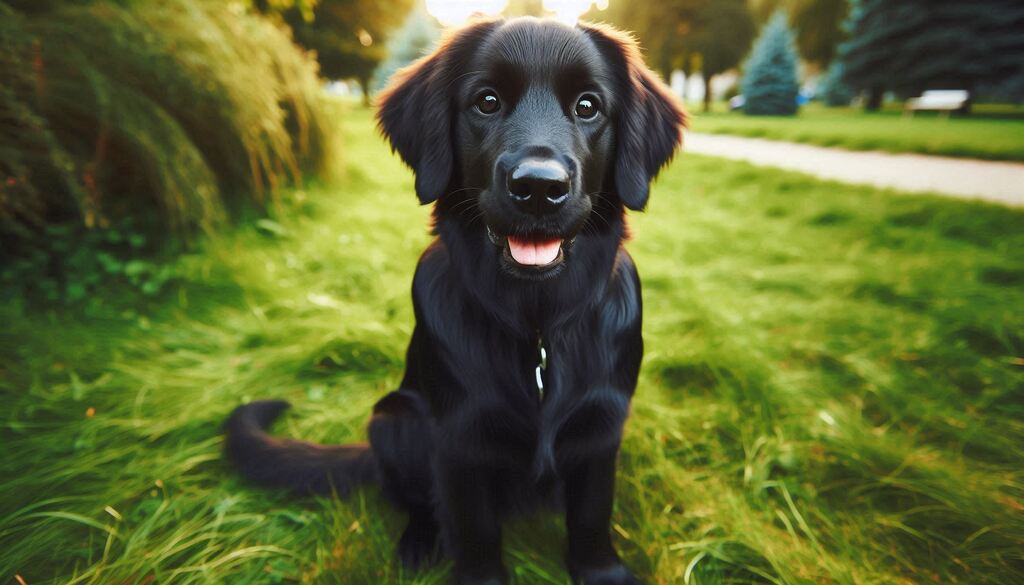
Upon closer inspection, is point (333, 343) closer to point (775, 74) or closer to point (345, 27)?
point (345, 27)

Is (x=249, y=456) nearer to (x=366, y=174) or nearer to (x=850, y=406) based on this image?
(x=850, y=406)

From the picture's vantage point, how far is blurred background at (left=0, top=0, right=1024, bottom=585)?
1485mm

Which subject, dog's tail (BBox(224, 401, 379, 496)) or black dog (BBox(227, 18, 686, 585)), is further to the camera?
dog's tail (BBox(224, 401, 379, 496))

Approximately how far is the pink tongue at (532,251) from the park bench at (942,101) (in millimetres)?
18338

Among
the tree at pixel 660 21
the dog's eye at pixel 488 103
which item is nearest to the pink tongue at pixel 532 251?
the dog's eye at pixel 488 103

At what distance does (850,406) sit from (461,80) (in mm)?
2163

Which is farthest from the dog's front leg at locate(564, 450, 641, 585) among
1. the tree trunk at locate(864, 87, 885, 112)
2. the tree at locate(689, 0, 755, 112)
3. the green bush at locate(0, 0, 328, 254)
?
the tree at locate(689, 0, 755, 112)

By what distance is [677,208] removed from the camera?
5625mm

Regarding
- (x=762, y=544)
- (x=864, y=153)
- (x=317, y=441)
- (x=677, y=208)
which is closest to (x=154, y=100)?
(x=317, y=441)

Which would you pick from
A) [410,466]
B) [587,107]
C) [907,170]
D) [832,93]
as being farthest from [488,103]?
[832,93]

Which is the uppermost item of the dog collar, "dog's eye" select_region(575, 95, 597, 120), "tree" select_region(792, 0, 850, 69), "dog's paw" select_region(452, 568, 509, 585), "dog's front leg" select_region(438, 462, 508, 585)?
"tree" select_region(792, 0, 850, 69)

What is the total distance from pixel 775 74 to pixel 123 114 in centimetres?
2248

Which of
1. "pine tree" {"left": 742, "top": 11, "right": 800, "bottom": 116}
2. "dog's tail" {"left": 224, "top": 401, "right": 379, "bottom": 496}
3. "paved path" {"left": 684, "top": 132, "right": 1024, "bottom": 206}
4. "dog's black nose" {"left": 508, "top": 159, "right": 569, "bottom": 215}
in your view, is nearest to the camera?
"dog's black nose" {"left": 508, "top": 159, "right": 569, "bottom": 215}

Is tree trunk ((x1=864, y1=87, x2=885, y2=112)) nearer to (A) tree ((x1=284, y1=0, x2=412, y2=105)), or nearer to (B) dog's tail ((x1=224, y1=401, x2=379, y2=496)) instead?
(A) tree ((x1=284, y1=0, x2=412, y2=105))
